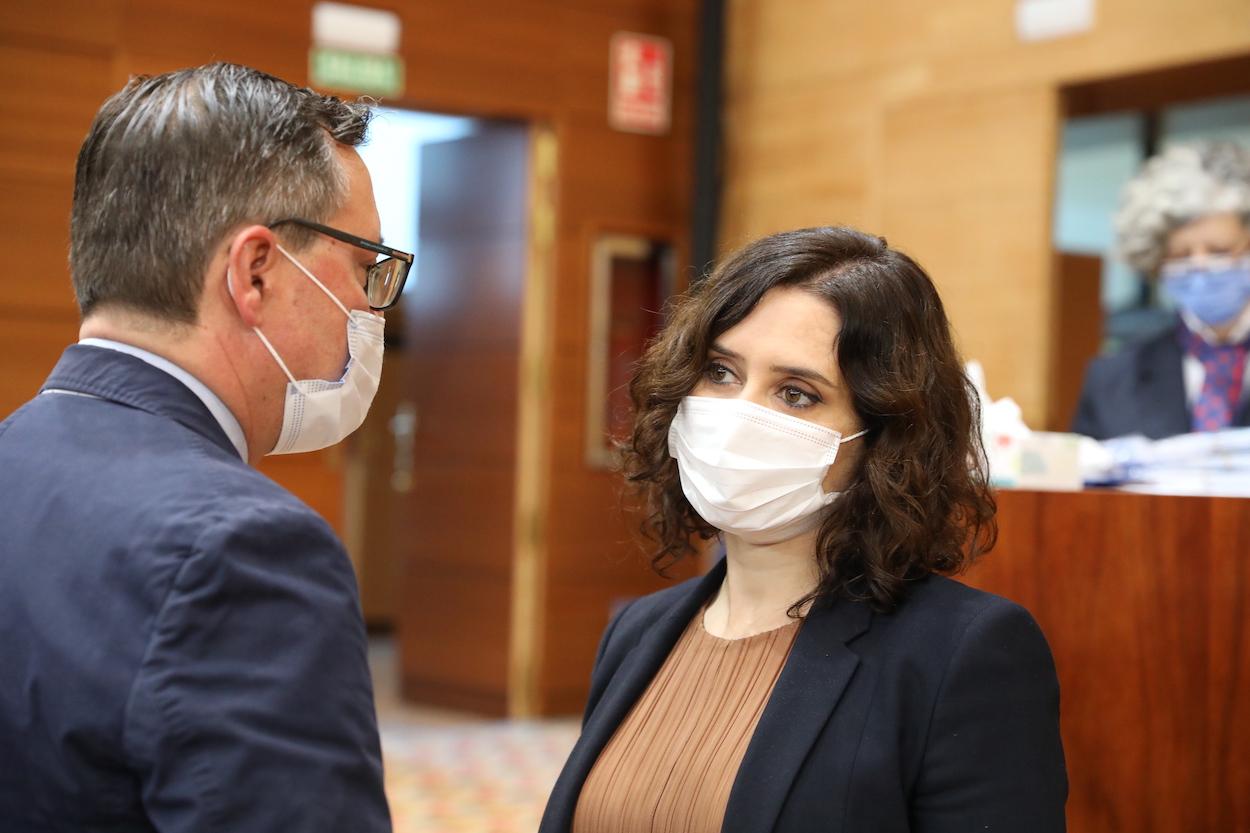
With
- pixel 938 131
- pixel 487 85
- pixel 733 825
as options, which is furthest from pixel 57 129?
pixel 733 825

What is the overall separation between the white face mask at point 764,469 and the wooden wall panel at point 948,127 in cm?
398

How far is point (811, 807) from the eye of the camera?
176cm

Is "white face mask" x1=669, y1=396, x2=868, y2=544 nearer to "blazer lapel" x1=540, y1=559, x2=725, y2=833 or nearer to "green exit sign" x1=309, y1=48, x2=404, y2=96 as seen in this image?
"blazer lapel" x1=540, y1=559, x2=725, y2=833

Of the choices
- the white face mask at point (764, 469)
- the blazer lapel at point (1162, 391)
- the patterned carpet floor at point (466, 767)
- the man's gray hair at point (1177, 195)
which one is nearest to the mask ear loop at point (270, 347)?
the white face mask at point (764, 469)

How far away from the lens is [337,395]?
1567mm

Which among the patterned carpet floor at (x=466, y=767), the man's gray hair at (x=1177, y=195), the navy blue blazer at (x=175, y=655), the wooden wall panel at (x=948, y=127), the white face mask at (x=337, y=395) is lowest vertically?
the patterned carpet floor at (x=466, y=767)

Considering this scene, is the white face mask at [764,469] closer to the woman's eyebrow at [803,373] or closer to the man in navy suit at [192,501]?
the woman's eyebrow at [803,373]

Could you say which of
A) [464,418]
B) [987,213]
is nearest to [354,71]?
[464,418]

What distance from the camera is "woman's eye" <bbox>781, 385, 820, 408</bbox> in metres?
2.03

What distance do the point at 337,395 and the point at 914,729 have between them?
82 centimetres

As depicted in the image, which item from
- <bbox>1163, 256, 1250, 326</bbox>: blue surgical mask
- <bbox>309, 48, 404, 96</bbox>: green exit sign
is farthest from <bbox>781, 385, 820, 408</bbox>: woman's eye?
<bbox>309, 48, 404, 96</bbox>: green exit sign

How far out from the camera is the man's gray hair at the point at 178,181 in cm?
135

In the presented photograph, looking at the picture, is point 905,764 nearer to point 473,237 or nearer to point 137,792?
point 137,792

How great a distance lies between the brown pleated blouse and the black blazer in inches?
2.4
